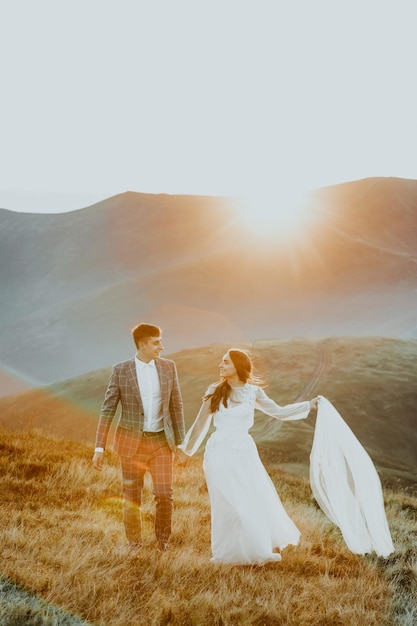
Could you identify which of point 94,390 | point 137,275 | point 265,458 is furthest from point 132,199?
point 265,458

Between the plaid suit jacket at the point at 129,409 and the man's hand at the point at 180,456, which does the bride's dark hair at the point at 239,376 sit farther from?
the man's hand at the point at 180,456

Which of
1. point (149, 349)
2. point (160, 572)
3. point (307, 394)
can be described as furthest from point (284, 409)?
point (307, 394)

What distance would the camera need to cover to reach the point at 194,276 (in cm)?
11006

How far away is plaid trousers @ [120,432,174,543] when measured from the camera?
265 inches

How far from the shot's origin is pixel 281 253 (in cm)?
11600

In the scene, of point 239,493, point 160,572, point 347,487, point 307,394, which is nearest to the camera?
point 160,572

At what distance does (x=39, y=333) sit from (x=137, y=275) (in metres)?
28.2


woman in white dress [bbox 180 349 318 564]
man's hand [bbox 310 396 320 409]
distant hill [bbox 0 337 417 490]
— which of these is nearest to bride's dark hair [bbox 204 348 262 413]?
woman in white dress [bbox 180 349 318 564]

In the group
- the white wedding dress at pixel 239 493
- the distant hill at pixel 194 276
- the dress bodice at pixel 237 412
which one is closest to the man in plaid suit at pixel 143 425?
the white wedding dress at pixel 239 493

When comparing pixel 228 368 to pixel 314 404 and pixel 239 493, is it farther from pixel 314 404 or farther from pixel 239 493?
pixel 314 404

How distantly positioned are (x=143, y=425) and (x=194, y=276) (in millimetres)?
103696

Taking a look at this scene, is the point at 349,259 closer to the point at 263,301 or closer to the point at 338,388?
the point at 263,301

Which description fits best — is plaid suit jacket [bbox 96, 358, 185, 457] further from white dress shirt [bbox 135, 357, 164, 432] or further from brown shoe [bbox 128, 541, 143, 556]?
brown shoe [bbox 128, 541, 143, 556]

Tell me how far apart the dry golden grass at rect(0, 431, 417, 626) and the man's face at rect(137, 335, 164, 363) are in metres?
1.91
